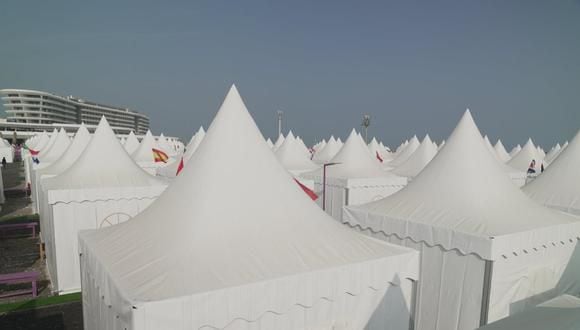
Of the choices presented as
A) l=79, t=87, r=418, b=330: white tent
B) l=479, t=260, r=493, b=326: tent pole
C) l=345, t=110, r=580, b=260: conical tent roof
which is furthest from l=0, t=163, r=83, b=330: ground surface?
l=479, t=260, r=493, b=326: tent pole

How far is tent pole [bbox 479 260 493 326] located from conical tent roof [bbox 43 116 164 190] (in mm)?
6847

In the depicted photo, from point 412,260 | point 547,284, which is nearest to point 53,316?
point 412,260

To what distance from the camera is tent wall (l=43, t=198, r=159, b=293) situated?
748cm

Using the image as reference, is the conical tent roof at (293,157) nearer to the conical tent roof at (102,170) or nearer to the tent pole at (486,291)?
the conical tent roof at (102,170)

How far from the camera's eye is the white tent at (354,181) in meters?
11.6

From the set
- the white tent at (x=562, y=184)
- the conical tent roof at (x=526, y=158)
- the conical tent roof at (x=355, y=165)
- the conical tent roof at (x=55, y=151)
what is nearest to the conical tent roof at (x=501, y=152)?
the conical tent roof at (x=526, y=158)

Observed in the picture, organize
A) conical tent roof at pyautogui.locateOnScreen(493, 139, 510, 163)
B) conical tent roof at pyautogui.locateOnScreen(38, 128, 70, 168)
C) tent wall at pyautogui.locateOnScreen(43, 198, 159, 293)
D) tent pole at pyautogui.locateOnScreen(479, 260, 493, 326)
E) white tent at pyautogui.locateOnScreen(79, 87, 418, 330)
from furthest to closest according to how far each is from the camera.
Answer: conical tent roof at pyautogui.locateOnScreen(493, 139, 510, 163), conical tent roof at pyautogui.locateOnScreen(38, 128, 70, 168), tent wall at pyautogui.locateOnScreen(43, 198, 159, 293), tent pole at pyautogui.locateOnScreen(479, 260, 493, 326), white tent at pyautogui.locateOnScreen(79, 87, 418, 330)

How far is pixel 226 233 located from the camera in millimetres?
3818

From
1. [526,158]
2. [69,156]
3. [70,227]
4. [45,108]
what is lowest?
[70,227]

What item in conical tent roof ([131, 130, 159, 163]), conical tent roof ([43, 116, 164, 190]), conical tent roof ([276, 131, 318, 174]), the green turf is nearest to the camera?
the green turf

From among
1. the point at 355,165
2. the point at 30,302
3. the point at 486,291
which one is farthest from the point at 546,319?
the point at 355,165

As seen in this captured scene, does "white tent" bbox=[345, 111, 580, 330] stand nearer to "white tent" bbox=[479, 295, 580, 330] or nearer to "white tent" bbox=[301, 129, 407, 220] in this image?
Answer: "white tent" bbox=[479, 295, 580, 330]

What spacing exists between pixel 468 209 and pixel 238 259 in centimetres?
399

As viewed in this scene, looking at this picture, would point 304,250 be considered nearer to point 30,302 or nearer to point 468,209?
point 468,209
